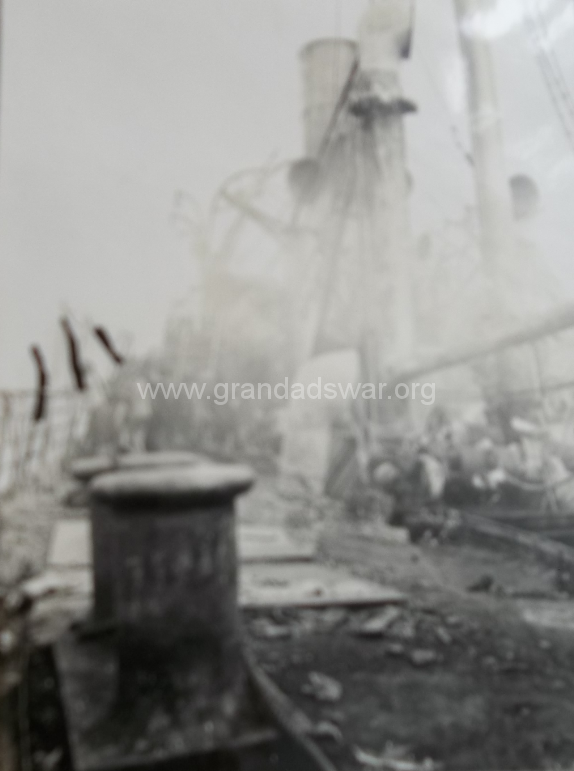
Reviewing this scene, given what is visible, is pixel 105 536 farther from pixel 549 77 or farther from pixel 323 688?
pixel 549 77

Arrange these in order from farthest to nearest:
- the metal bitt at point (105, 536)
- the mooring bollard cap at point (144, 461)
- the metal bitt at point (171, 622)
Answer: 1. the metal bitt at point (105, 536)
2. the mooring bollard cap at point (144, 461)
3. the metal bitt at point (171, 622)

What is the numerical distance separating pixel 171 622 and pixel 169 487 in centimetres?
43

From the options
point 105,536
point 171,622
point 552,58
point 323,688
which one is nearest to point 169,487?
point 171,622

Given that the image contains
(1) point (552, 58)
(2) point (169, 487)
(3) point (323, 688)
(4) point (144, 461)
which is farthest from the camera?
(1) point (552, 58)

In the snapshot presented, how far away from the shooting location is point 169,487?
1.56 metres

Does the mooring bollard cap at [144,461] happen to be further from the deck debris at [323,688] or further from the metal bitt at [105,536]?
the deck debris at [323,688]

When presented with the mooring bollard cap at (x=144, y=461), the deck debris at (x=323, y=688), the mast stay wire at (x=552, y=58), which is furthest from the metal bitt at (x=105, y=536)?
the mast stay wire at (x=552, y=58)

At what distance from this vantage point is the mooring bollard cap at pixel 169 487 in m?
1.56

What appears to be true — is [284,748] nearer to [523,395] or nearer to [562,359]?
[523,395]

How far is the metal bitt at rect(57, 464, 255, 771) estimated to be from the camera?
1.53 meters

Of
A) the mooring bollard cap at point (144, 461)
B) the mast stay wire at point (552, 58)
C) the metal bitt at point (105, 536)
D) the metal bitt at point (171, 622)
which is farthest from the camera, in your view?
the mast stay wire at point (552, 58)

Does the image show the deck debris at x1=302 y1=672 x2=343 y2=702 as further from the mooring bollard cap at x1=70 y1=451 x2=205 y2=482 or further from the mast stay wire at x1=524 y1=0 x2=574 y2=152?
the mast stay wire at x1=524 y1=0 x2=574 y2=152

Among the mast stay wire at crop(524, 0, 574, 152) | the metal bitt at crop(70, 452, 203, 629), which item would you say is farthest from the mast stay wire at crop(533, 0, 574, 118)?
the metal bitt at crop(70, 452, 203, 629)

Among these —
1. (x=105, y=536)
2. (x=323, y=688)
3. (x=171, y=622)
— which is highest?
(x=105, y=536)
